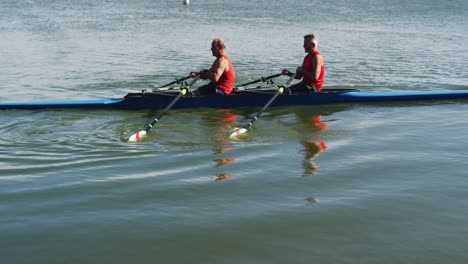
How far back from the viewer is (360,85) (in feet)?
48.5

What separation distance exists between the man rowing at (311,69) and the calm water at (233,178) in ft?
1.57

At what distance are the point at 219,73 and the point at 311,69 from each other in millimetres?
1792

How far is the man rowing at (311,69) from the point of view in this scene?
11031 mm

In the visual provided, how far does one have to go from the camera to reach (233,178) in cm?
728

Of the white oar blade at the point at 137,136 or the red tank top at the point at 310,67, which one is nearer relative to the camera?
the white oar blade at the point at 137,136

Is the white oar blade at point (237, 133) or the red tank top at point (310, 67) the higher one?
the red tank top at point (310, 67)

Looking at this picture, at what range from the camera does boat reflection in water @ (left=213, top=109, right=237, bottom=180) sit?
7.77 m

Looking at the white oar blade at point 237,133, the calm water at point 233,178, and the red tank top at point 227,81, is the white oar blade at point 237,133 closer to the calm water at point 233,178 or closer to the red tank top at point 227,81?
the calm water at point 233,178

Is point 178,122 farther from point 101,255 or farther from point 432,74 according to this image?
point 432,74

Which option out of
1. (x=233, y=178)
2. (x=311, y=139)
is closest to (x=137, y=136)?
(x=233, y=178)

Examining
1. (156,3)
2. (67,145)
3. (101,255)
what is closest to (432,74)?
(67,145)

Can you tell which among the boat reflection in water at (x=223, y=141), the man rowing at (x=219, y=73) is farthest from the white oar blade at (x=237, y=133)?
the man rowing at (x=219, y=73)

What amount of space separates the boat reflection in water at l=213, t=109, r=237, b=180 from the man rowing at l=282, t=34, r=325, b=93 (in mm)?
1472

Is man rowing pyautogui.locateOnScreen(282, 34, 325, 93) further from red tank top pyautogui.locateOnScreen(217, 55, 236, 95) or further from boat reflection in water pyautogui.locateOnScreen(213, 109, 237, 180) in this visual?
boat reflection in water pyautogui.locateOnScreen(213, 109, 237, 180)
